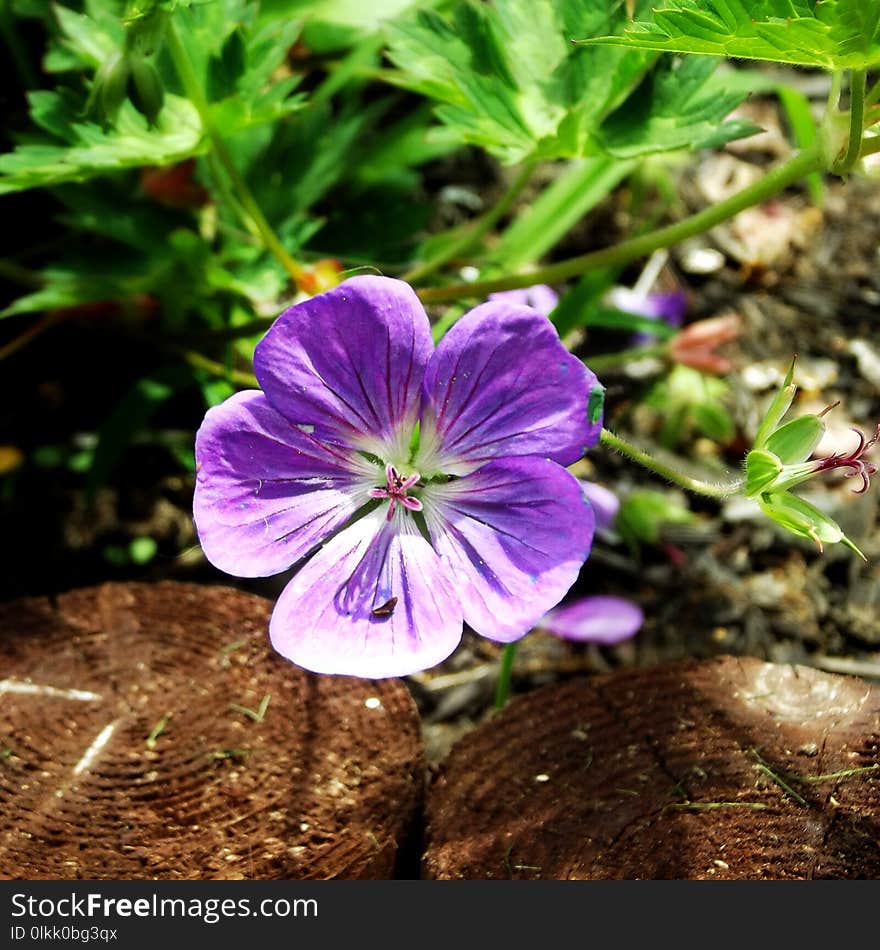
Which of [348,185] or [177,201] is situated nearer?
[177,201]

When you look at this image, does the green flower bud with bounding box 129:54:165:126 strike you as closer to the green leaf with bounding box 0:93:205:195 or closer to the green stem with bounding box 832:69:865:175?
the green leaf with bounding box 0:93:205:195

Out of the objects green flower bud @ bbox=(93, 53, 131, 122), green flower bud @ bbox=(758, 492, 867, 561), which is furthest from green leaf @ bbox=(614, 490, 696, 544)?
green flower bud @ bbox=(93, 53, 131, 122)

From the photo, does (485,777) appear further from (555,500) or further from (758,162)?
(758,162)

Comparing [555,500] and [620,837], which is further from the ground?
[555,500]

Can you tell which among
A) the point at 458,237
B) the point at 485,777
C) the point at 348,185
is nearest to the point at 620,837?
the point at 485,777

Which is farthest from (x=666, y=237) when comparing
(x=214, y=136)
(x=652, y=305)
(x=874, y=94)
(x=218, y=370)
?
(x=652, y=305)

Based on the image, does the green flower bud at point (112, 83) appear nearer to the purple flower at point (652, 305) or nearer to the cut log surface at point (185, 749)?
the cut log surface at point (185, 749)

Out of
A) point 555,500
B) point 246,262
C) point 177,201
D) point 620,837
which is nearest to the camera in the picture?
point 555,500
